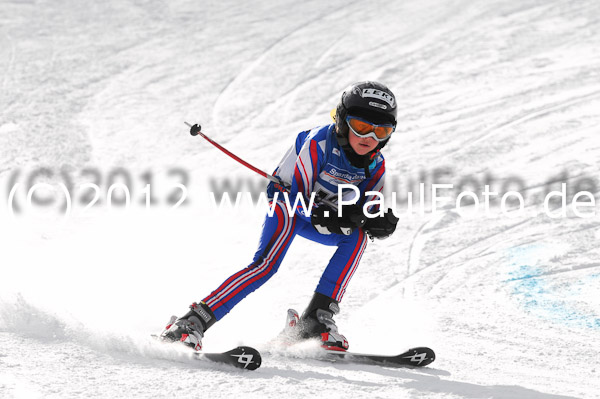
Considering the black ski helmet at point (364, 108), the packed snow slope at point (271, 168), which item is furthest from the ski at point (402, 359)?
the black ski helmet at point (364, 108)

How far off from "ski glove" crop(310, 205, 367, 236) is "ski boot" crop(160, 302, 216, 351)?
69 centimetres

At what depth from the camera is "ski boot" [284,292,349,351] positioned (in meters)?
3.87

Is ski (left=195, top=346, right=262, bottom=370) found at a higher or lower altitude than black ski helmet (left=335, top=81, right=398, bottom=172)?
lower

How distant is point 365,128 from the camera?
381 cm

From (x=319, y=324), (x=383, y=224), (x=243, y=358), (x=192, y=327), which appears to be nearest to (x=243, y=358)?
(x=243, y=358)

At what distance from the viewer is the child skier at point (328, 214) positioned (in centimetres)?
379

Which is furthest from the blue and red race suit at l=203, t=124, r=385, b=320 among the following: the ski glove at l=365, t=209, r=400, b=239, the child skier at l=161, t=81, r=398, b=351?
the ski glove at l=365, t=209, r=400, b=239

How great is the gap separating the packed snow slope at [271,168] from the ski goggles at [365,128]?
45.1 inches

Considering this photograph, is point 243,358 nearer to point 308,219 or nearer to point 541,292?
point 308,219

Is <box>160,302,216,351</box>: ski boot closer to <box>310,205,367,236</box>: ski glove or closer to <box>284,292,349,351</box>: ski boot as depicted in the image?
<box>284,292,349,351</box>: ski boot

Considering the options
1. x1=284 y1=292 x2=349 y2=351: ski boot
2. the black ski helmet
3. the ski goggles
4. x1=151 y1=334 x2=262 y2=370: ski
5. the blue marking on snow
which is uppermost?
the black ski helmet

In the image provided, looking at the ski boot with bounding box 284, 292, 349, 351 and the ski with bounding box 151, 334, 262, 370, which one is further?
the ski boot with bounding box 284, 292, 349, 351

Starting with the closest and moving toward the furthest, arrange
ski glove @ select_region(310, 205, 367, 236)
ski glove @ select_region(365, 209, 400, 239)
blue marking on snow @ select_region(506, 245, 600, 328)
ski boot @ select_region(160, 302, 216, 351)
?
ski boot @ select_region(160, 302, 216, 351) < ski glove @ select_region(310, 205, 367, 236) < ski glove @ select_region(365, 209, 400, 239) < blue marking on snow @ select_region(506, 245, 600, 328)

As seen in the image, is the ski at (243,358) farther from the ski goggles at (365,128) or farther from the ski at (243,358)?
A: the ski goggles at (365,128)
